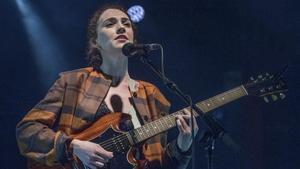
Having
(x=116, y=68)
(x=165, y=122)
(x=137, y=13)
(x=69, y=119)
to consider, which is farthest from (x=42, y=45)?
(x=165, y=122)

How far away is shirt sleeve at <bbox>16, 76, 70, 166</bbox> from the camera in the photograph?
2898mm

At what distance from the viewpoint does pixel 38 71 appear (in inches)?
207

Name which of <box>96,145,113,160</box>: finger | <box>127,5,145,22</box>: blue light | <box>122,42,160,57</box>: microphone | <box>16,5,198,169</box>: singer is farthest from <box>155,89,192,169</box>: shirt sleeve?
<box>127,5,145,22</box>: blue light

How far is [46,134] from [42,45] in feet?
8.34

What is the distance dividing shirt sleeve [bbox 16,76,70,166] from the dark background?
2.17 metres

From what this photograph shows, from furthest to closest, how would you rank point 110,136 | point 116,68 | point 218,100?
point 116,68
point 218,100
point 110,136

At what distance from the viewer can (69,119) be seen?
3.07 meters

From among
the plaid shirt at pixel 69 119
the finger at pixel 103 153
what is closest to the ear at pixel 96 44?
the plaid shirt at pixel 69 119

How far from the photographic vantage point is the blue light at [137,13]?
5354 millimetres

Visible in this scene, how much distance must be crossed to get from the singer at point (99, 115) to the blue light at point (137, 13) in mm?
1841

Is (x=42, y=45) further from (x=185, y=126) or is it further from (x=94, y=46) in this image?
(x=185, y=126)

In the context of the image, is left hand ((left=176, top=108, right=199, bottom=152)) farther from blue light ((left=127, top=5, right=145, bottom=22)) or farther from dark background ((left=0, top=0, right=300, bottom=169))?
blue light ((left=127, top=5, right=145, bottom=22))

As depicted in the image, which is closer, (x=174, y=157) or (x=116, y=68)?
(x=174, y=157)

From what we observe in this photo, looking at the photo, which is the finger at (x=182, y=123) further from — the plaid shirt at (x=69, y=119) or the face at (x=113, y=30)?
the face at (x=113, y=30)
